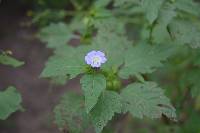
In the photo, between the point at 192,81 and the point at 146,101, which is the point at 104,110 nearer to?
the point at 146,101

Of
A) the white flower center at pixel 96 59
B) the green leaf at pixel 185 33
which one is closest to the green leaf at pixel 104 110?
the white flower center at pixel 96 59

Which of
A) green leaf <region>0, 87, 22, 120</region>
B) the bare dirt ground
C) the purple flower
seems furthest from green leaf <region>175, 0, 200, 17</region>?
the bare dirt ground

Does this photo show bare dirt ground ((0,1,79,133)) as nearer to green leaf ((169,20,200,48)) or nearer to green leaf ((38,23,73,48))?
green leaf ((38,23,73,48))

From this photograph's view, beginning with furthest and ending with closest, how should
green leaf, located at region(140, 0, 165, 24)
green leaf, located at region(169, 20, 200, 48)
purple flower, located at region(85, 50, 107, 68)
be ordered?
green leaf, located at region(169, 20, 200, 48) < green leaf, located at region(140, 0, 165, 24) < purple flower, located at region(85, 50, 107, 68)

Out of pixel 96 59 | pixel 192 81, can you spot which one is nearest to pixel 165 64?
pixel 192 81

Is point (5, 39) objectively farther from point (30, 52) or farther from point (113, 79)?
point (113, 79)

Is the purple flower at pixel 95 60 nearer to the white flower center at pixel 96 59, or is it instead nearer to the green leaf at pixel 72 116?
the white flower center at pixel 96 59
